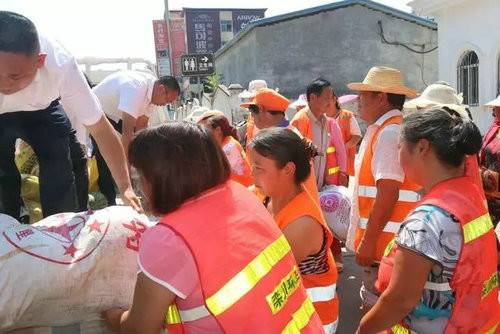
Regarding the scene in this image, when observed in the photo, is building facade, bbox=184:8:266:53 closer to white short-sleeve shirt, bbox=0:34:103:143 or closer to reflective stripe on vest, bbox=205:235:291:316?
white short-sleeve shirt, bbox=0:34:103:143

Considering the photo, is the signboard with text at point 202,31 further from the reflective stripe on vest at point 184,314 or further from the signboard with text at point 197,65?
the reflective stripe on vest at point 184,314

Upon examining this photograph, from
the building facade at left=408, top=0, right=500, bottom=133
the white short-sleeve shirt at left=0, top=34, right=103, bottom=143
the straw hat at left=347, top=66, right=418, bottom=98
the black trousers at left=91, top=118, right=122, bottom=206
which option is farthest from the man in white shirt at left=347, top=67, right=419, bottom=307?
the building facade at left=408, top=0, right=500, bottom=133

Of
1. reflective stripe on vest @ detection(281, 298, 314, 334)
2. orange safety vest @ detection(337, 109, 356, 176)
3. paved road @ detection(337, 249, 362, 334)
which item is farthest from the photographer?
orange safety vest @ detection(337, 109, 356, 176)

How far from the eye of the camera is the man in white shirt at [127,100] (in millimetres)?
4152

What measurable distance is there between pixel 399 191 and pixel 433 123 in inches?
32.7

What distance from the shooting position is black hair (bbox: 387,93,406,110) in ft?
8.46

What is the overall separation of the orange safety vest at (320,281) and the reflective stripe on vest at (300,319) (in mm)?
599

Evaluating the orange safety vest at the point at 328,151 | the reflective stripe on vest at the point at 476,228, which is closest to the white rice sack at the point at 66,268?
the reflective stripe on vest at the point at 476,228

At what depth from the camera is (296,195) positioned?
6.82 feet

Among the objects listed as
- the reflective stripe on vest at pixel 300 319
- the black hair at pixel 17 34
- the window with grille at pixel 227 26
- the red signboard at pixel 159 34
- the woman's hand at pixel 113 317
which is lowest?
the woman's hand at pixel 113 317

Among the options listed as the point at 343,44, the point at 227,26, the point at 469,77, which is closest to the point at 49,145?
the point at 469,77

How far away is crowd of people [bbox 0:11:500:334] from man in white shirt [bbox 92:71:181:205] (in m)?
1.33

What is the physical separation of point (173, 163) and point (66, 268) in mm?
682

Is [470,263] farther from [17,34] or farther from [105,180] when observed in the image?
[105,180]
